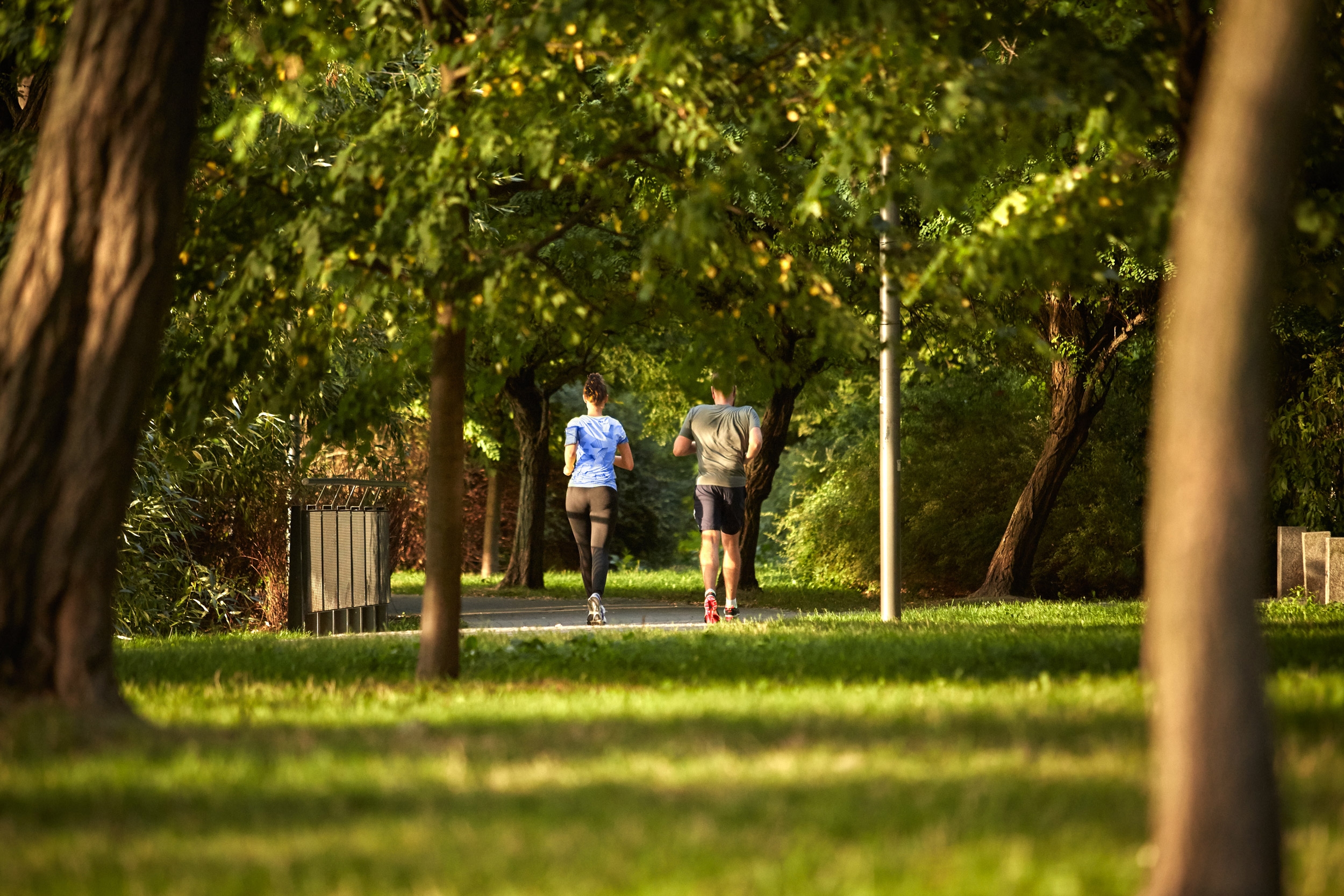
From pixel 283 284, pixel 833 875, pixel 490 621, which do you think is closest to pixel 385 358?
pixel 283 284

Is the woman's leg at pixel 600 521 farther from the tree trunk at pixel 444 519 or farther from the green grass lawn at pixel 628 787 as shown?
the green grass lawn at pixel 628 787

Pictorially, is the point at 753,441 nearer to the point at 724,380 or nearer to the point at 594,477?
the point at 594,477

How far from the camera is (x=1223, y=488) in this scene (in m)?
3.13

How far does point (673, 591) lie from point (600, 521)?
29.6 feet

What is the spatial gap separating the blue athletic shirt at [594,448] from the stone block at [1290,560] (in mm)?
8366

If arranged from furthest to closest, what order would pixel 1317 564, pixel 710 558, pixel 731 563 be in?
pixel 1317 564, pixel 710 558, pixel 731 563

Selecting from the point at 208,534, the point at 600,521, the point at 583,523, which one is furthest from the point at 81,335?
the point at 208,534

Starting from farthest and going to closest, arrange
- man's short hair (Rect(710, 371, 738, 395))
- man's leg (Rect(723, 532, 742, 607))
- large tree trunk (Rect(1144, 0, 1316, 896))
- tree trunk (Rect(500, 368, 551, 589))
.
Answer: tree trunk (Rect(500, 368, 551, 589)), man's leg (Rect(723, 532, 742, 607)), man's short hair (Rect(710, 371, 738, 395)), large tree trunk (Rect(1144, 0, 1316, 896))

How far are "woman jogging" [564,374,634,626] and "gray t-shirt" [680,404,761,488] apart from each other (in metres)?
0.69

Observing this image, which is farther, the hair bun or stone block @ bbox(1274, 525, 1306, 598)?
stone block @ bbox(1274, 525, 1306, 598)

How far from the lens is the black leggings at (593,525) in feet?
41.8

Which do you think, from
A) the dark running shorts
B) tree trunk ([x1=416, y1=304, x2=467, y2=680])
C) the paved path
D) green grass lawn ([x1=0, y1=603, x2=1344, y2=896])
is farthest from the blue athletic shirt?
green grass lawn ([x1=0, y1=603, x2=1344, y2=896])

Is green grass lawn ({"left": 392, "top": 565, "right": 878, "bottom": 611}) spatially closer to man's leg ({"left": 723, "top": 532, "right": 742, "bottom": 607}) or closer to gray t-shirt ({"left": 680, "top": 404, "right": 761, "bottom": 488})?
man's leg ({"left": 723, "top": 532, "right": 742, "bottom": 607})

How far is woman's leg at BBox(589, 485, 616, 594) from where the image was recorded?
12727 millimetres
